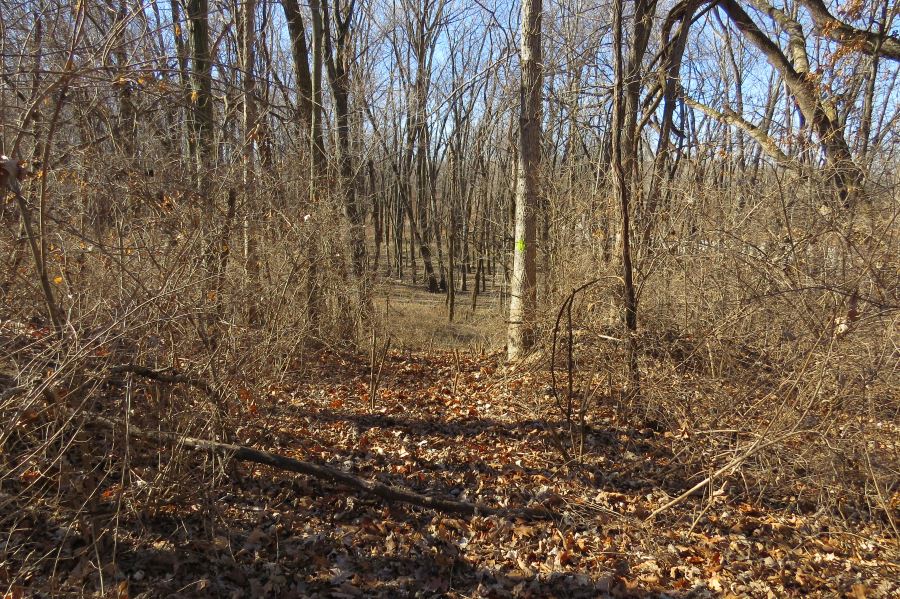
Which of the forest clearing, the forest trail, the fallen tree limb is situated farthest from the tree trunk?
the fallen tree limb

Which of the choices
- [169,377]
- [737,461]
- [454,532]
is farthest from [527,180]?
[169,377]

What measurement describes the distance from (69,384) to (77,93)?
2.33 metres

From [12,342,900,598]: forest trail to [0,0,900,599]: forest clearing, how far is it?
0.07 feet

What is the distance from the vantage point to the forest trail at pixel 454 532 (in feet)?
11.1

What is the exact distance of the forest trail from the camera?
338 centimetres

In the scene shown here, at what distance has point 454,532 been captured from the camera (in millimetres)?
3941

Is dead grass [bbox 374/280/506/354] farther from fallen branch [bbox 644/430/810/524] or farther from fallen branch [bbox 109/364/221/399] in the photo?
fallen branch [bbox 109/364/221/399]

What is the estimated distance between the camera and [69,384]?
119 inches

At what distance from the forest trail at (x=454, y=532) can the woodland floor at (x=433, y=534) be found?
11 millimetres

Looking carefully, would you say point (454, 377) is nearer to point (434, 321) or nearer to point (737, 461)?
point (737, 461)

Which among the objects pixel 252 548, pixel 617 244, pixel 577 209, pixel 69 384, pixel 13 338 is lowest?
pixel 252 548

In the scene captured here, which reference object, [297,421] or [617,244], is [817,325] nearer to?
[617,244]

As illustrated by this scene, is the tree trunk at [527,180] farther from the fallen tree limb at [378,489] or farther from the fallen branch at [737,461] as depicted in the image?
the fallen branch at [737,461]

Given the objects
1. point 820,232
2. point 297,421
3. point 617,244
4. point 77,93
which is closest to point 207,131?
point 77,93
